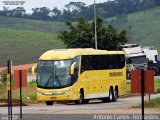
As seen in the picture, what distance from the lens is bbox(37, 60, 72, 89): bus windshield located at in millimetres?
37844

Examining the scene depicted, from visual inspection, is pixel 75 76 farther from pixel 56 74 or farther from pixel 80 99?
pixel 80 99

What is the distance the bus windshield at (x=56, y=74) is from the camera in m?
37.8

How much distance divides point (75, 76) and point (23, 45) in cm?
9418

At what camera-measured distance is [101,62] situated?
136ft

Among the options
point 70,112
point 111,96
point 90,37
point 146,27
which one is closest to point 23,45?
point 146,27

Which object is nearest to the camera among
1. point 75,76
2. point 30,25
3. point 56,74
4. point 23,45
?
point 56,74

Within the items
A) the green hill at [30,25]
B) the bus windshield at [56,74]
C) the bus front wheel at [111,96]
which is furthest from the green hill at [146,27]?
the bus windshield at [56,74]

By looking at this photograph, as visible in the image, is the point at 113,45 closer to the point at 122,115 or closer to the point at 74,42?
the point at 74,42

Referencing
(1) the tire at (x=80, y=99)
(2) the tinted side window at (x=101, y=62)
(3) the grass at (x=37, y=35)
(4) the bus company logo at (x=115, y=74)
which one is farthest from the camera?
(3) the grass at (x=37, y=35)

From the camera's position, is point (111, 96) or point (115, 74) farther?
point (115, 74)

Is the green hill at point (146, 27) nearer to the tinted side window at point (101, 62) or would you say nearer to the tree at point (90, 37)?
the tree at point (90, 37)

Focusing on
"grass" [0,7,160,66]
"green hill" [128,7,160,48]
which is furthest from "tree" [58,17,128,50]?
"green hill" [128,7,160,48]

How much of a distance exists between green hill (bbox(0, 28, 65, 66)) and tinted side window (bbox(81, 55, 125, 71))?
66.8 meters

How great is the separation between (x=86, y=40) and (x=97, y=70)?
75.4 ft
